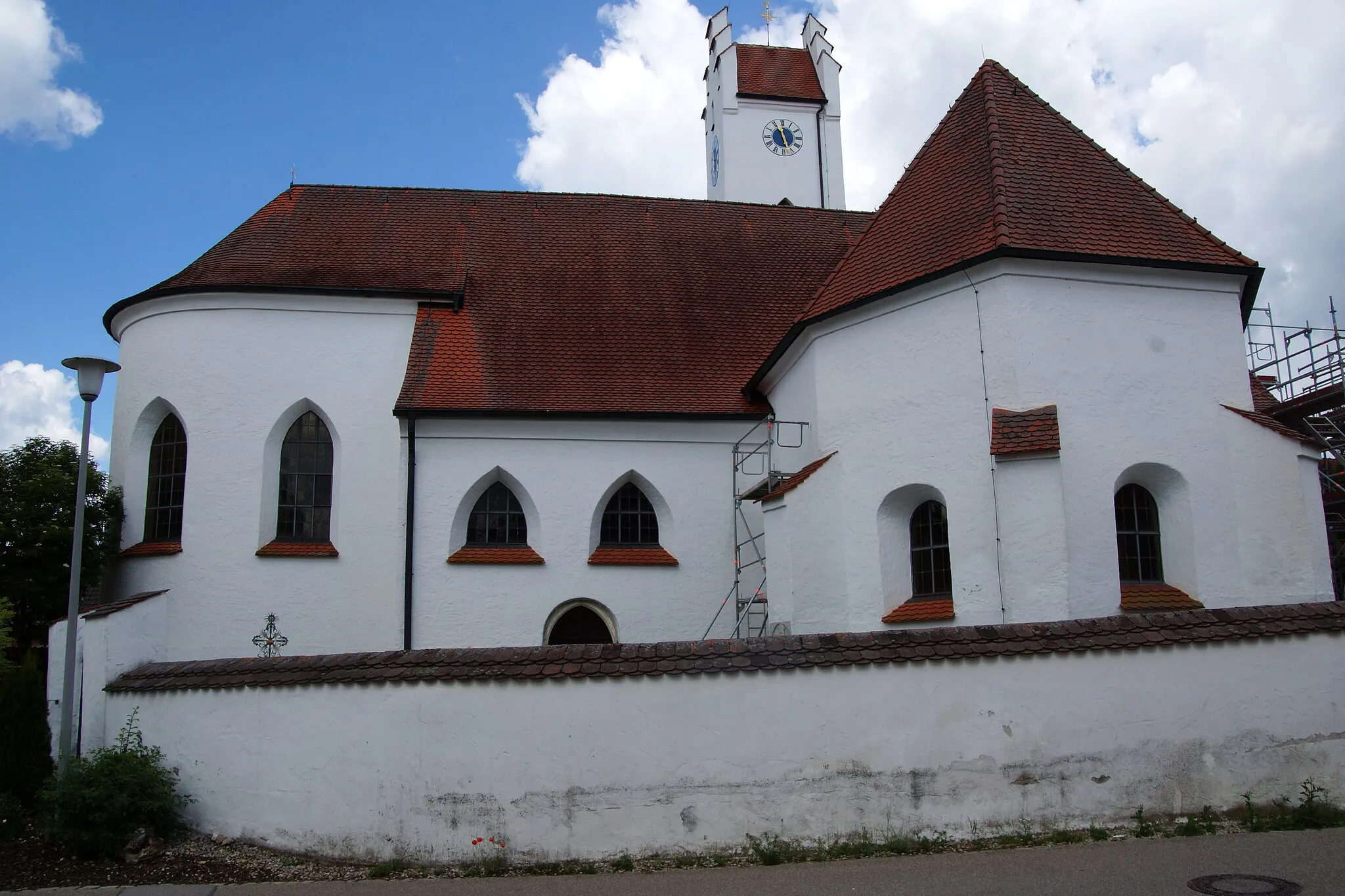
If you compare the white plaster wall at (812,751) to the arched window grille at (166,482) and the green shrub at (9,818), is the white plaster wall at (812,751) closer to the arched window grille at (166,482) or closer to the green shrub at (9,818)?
the green shrub at (9,818)

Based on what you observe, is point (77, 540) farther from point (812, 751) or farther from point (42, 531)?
point (812, 751)

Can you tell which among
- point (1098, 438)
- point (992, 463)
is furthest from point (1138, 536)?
point (992, 463)

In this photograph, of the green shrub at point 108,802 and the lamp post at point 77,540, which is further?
the lamp post at point 77,540

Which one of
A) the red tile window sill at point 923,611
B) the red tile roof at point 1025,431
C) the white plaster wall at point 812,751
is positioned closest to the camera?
the white plaster wall at point 812,751

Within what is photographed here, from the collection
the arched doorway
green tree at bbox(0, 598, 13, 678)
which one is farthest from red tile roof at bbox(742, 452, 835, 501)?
green tree at bbox(0, 598, 13, 678)

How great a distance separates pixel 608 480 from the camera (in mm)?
15867

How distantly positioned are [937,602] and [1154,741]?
13.1 feet

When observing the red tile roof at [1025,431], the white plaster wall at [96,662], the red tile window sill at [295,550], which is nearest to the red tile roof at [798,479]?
the red tile roof at [1025,431]

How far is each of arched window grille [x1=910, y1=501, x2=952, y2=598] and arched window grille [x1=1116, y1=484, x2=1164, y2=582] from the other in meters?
2.02

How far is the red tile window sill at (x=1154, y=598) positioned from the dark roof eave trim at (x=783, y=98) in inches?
778

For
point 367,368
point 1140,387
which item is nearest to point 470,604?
point 367,368

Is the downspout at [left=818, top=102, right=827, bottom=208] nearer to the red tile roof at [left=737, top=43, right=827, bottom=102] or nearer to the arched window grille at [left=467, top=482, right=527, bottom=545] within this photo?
the red tile roof at [left=737, top=43, right=827, bottom=102]

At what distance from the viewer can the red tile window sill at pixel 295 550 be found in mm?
14992

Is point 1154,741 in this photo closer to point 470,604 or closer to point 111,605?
point 470,604
